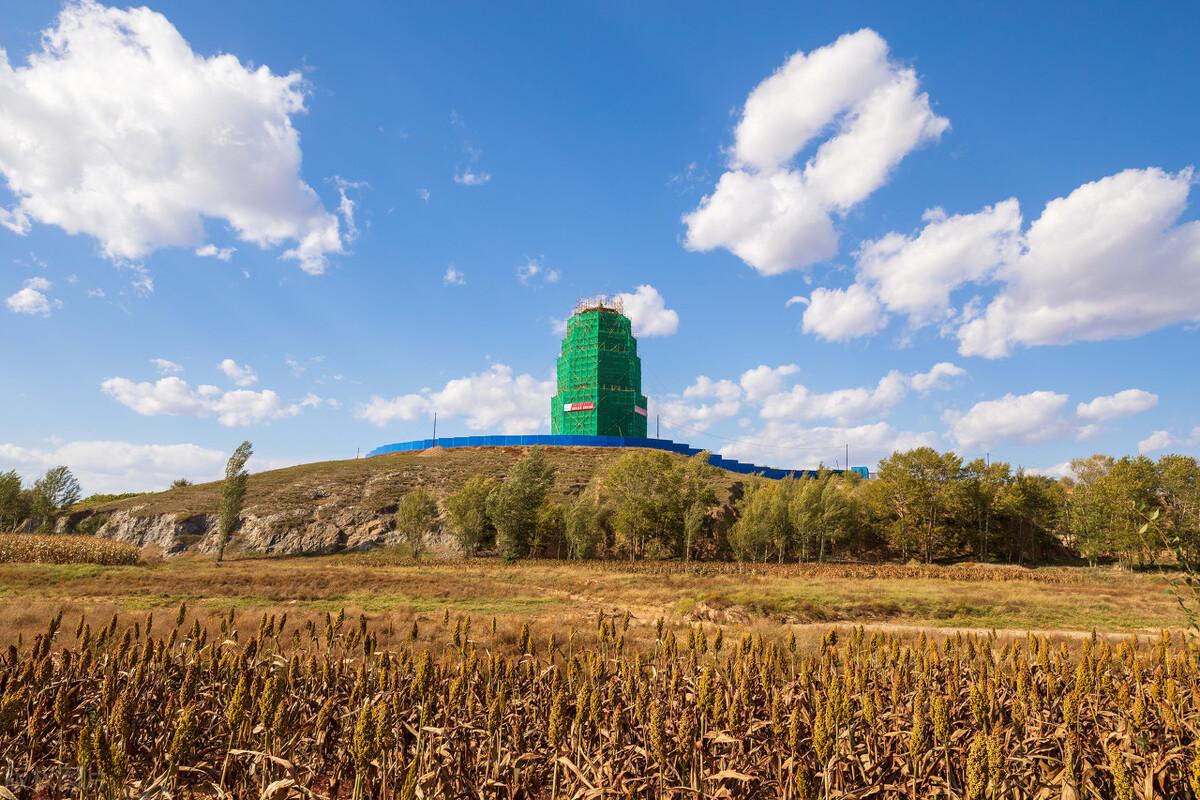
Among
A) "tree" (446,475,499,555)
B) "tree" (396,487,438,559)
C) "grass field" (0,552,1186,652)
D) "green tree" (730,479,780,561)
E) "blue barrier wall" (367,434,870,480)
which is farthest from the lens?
"blue barrier wall" (367,434,870,480)

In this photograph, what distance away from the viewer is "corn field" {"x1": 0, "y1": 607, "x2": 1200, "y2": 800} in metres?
4.95

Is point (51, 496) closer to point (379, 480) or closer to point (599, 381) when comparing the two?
point (379, 480)

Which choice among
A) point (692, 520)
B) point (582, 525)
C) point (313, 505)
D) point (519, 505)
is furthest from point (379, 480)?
point (692, 520)

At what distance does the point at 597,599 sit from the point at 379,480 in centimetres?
6951

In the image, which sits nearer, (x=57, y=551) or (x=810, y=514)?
(x=57, y=551)

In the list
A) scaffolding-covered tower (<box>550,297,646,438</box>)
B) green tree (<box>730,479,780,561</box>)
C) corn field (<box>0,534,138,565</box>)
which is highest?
scaffolding-covered tower (<box>550,297,646,438</box>)

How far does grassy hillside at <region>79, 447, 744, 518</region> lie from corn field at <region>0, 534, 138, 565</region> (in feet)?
Result: 104

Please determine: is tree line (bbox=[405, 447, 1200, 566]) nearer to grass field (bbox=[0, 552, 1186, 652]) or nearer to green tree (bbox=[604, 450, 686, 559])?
green tree (bbox=[604, 450, 686, 559])

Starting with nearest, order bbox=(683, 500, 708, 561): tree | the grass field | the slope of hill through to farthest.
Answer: the grass field, bbox=(683, 500, 708, 561): tree, the slope of hill

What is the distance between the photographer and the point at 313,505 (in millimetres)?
81562

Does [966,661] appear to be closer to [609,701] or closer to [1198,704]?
[1198,704]

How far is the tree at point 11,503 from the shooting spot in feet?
240

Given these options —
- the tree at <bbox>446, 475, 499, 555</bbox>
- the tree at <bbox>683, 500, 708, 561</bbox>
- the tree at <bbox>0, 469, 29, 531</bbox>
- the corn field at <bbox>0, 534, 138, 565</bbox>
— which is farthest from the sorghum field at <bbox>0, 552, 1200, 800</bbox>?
the tree at <bbox>0, 469, 29, 531</bbox>

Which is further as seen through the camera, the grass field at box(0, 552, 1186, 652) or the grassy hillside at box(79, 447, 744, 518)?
the grassy hillside at box(79, 447, 744, 518)
